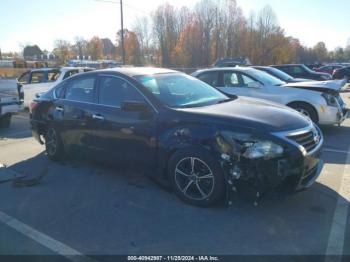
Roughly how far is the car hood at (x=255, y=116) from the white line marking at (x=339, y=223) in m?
1.03

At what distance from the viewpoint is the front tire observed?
3.74 m

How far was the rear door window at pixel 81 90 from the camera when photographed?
5.16 m

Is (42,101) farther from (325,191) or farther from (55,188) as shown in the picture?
(325,191)

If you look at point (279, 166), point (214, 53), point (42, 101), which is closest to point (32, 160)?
point (42, 101)

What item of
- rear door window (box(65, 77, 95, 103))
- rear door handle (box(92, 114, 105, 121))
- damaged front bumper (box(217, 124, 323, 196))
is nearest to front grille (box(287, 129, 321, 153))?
damaged front bumper (box(217, 124, 323, 196))

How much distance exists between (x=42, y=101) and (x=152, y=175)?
2936 millimetres

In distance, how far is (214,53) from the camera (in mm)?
68062

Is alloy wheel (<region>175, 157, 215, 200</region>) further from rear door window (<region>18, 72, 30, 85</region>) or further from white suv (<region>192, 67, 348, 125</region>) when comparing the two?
rear door window (<region>18, 72, 30, 85</region>)

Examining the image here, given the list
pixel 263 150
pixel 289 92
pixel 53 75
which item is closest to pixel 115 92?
pixel 263 150

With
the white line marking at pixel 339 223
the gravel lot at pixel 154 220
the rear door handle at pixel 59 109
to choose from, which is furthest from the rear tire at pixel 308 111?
the rear door handle at pixel 59 109

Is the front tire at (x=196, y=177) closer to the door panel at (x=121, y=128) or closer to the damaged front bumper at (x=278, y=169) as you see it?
the damaged front bumper at (x=278, y=169)

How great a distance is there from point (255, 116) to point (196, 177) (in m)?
0.98

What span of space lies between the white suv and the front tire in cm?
413

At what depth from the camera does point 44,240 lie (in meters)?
3.39
